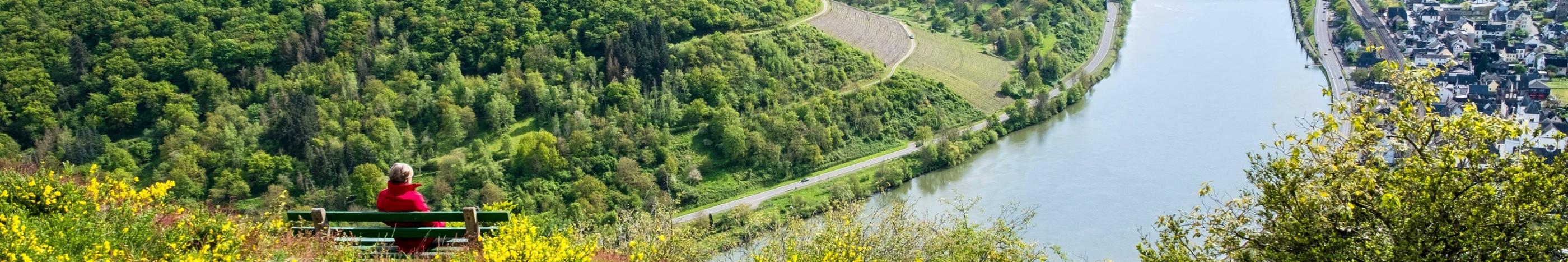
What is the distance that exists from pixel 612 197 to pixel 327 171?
7565 mm

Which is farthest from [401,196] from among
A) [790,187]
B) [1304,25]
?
[1304,25]

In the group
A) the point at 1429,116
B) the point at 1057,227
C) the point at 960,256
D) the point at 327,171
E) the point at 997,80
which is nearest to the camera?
the point at 1429,116

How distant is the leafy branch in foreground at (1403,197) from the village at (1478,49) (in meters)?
27.7

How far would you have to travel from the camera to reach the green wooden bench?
9.91 m

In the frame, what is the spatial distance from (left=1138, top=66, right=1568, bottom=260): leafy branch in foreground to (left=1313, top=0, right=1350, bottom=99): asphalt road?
3463 centimetres

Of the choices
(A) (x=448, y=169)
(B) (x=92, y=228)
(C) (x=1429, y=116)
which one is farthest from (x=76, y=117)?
(C) (x=1429, y=116)

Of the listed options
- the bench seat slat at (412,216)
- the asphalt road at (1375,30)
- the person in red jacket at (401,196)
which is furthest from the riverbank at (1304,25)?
the person in red jacket at (401,196)

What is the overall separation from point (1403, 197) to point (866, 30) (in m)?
40.6

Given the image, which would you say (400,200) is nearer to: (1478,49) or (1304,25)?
(1478,49)

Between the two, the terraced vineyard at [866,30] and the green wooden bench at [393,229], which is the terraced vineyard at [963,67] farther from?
the green wooden bench at [393,229]

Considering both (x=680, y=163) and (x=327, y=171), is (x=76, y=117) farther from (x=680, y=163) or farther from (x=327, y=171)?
(x=680, y=163)

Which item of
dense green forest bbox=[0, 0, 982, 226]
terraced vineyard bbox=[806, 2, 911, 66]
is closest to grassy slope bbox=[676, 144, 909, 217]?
dense green forest bbox=[0, 0, 982, 226]

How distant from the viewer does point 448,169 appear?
1309 inches

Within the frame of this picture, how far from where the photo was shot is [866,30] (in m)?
49.5
